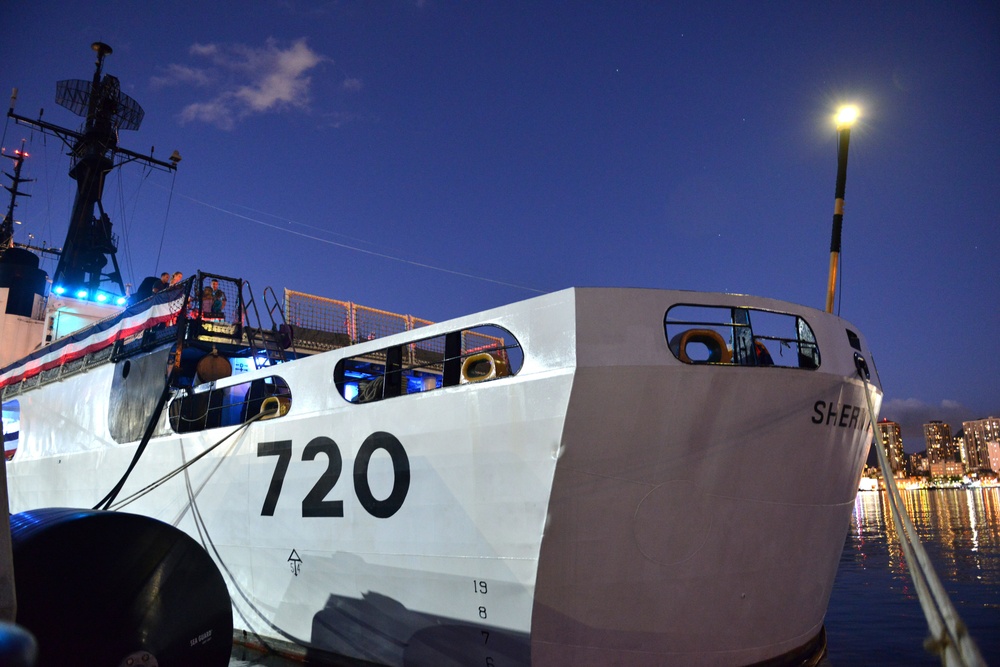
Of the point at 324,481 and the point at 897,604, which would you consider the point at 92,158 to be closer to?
the point at 324,481

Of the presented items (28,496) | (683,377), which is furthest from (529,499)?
(28,496)

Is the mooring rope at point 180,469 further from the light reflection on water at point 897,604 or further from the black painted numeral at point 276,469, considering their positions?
the light reflection on water at point 897,604

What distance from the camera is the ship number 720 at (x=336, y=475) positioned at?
653 cm

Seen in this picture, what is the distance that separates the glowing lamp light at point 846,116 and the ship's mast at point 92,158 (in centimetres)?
1951

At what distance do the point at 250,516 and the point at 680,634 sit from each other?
5421 mm

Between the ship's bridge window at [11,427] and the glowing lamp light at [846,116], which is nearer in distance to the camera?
the glowing lamp light at [846,116]

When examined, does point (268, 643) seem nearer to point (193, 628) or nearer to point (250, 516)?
point (250, 516)

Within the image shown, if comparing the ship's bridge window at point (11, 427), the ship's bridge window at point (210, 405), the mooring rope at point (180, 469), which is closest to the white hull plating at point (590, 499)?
the mooring rope at point (180, 469)

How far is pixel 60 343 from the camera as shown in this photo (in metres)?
13.1

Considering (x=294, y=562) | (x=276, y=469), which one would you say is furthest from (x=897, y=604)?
(x=276, y=469)

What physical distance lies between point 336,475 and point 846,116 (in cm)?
708

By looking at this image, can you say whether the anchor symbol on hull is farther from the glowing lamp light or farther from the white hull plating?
the glowing lamp light

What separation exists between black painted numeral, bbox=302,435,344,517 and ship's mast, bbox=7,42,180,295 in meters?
15.2

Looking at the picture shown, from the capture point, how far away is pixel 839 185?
7598 millimetres
